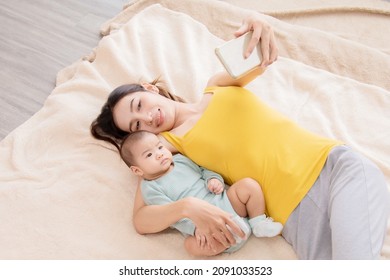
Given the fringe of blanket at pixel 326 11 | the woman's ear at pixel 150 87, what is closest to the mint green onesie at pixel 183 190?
the woman's ear at pixel 150 87

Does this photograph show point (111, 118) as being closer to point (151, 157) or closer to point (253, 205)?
point (151, 157)

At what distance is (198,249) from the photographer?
128 cm

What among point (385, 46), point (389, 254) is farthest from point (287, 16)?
point (389, 254)

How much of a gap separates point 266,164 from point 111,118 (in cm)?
54

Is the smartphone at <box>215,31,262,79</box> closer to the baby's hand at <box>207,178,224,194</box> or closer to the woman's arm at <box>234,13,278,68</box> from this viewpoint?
the woman's arm at <box>234,13,278,68</box>


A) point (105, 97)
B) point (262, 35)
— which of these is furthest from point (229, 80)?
point (105, 97)

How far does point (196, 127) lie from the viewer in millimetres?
1412

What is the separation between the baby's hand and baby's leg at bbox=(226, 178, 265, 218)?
0.03 m

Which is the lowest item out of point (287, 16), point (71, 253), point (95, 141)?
point (71, 253)

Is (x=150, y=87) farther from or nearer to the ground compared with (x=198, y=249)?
farther from the ground

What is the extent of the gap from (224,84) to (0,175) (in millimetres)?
794

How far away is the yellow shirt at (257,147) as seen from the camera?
1281 mm

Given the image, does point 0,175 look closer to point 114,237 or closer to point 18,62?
point 114,237

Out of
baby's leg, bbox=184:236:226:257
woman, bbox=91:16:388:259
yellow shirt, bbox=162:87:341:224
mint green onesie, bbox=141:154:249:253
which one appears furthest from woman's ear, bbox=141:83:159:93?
baby's leg, bbox=184:236:226:257
